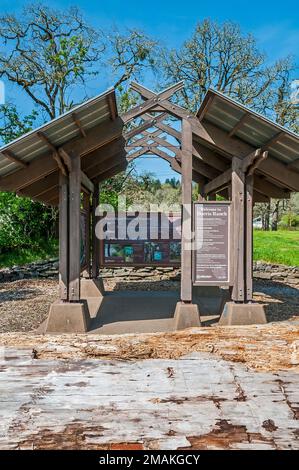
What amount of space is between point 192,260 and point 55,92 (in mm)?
16677

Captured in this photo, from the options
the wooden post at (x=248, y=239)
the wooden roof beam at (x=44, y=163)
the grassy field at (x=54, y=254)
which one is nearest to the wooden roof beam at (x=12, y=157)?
the wooden roof beam at (x=44, y=163)

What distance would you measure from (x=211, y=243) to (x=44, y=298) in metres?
5.28

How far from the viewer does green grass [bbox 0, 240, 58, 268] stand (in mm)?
15500

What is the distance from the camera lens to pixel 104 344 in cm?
292

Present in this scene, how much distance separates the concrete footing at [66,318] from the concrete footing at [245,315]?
241 centimetres

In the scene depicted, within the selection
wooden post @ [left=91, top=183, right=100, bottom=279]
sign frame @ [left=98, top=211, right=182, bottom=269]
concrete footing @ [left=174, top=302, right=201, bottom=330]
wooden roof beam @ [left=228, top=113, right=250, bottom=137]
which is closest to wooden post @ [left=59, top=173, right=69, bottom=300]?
concrete footing @ [left=174, top=302, right=201, bottom=330]

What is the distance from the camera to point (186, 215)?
269 inches

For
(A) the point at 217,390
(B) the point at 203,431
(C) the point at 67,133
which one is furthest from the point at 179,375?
(C) the point at 67,133

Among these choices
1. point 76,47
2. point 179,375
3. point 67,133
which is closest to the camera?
point 179,375

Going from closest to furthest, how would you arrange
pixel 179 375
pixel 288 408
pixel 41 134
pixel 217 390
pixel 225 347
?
pixel 288 408 < pixel 217 390 < pixel 179 375 < pixel 225 347 < pixel 41 134

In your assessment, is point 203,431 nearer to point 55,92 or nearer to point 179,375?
point 179,375

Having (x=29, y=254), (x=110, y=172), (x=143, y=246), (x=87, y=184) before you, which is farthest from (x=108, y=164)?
(x=29, y=254)

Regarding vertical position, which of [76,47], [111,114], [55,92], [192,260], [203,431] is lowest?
[203,431]

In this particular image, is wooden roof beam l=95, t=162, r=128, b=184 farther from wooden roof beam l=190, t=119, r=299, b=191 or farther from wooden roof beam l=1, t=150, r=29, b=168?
wooden roof beam l=1, t=150, r=29, b=168
